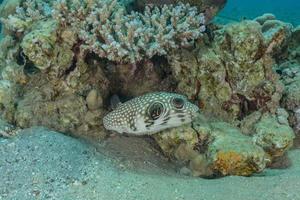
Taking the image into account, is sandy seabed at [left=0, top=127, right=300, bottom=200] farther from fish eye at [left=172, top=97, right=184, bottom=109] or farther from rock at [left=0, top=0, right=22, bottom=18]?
rock at [left=0, top=0, right=22, bottom=18]

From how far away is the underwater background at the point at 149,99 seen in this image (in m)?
5.41

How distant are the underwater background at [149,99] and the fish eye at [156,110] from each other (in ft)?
0.05

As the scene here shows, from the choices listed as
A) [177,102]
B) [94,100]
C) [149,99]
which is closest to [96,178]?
[149,99]

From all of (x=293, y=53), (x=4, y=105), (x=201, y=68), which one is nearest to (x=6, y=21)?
(x=4, y=105)

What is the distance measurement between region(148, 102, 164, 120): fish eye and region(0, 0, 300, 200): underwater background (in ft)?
0.05

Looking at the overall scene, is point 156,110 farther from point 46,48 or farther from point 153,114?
point 46,48

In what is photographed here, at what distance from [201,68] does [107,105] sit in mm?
1762

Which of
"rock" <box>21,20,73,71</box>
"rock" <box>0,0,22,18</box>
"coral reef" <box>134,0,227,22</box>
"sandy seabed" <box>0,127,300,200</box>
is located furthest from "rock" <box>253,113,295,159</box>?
"rock" <box>0,0,22,18</box>

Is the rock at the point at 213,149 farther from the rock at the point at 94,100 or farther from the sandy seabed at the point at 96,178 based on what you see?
the rock at the point at 94,100

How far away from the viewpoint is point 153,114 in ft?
18.7

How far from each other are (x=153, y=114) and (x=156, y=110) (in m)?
0.08

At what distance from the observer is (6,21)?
6758 mm

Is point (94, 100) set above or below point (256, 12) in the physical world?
below

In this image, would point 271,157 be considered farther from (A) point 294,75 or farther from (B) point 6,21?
(B) point 6,21
